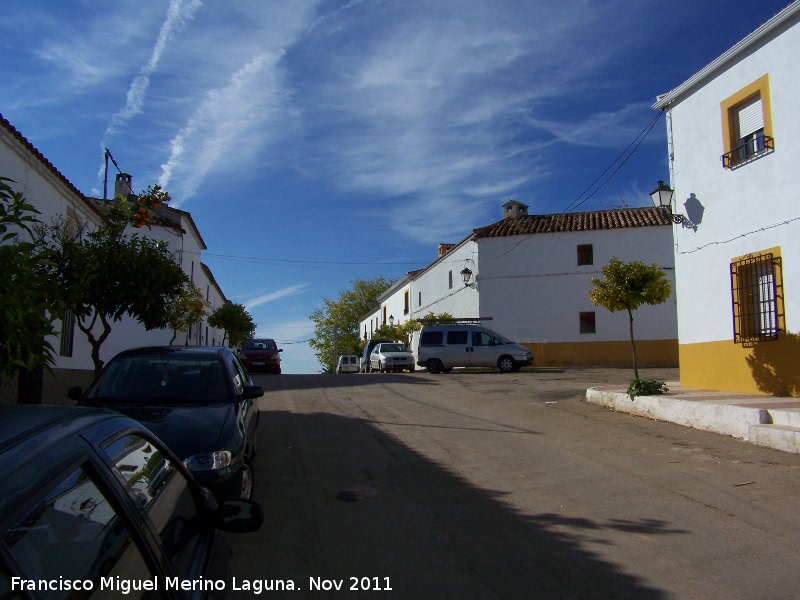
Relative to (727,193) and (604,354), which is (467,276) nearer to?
(604,354)

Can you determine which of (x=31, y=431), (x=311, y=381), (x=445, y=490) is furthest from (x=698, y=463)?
(x=311, y=381)

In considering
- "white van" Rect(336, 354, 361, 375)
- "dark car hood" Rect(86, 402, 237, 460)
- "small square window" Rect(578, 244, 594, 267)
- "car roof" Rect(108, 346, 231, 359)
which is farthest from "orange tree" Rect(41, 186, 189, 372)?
"white van" Rect(336, 354, 361, 375)

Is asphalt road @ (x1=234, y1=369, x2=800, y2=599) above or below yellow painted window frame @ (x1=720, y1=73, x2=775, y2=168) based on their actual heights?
below

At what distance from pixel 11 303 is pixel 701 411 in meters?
9.57

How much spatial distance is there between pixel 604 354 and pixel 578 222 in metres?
6.55

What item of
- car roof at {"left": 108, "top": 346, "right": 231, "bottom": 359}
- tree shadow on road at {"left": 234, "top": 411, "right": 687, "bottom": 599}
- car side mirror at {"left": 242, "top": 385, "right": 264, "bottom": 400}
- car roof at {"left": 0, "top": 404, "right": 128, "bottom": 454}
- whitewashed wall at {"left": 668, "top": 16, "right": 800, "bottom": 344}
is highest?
whitewashed wall at {"left": 668, "top": 16, "right": 800, "bottom": 344}

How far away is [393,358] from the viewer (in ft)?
97.6

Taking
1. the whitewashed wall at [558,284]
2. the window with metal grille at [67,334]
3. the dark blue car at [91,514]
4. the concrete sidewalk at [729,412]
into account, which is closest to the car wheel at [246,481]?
the dark blue car at [91,514]

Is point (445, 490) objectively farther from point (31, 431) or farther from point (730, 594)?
point (31, 431)

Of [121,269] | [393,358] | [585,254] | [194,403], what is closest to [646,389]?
[194,403]

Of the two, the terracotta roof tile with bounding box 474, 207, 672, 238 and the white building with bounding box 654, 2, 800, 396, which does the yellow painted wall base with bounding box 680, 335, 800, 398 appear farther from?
the terracotta roof tile with bounding box 474, 207, 672, 238

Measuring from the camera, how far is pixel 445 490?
705 cm

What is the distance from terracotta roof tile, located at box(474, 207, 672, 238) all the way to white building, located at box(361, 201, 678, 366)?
5 centimetres

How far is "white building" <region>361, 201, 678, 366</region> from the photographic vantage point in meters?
30.7
